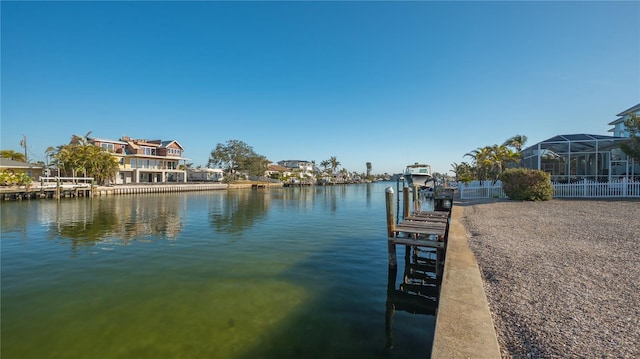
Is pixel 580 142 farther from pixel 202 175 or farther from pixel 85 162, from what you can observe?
pixel 202 175

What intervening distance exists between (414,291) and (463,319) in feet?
17.4

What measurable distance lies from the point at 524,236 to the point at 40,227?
25.6 metres

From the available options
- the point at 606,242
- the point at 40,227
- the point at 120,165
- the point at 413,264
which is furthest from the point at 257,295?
the point at 120,165

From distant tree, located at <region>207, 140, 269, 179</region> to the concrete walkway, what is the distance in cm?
A: 8715

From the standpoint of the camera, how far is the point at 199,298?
827 centimetres

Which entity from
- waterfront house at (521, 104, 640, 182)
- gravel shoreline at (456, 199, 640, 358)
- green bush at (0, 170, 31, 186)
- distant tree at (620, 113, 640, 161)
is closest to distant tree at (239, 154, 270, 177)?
green bush at (0, 170, 31, 186)

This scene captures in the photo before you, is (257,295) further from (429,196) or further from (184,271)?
(429,196)

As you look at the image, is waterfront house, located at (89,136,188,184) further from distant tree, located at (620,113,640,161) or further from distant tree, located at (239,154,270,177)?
distant tree, located at (620,113,640,161)

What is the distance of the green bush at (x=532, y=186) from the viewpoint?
19281mm

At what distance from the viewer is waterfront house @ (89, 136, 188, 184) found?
5991 cm

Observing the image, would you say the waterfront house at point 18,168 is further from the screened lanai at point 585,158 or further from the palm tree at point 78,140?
the screened lanai at point 585,158

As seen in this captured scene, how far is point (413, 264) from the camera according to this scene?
39.2ft

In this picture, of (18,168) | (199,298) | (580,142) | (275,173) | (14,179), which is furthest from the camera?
(275,173)

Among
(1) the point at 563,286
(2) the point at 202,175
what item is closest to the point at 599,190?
(1) the point at 563,286
